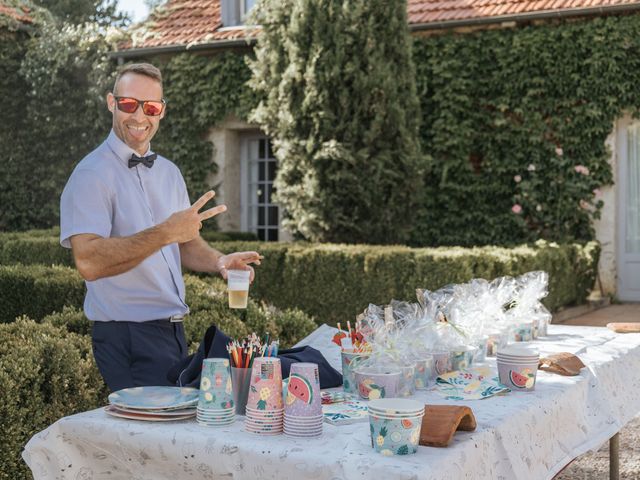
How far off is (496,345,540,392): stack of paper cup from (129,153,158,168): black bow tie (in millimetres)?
1482

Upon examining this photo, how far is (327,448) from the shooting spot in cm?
210

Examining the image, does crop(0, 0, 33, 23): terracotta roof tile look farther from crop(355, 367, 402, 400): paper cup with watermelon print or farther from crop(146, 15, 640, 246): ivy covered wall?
crop(355, 367, 402, 400): paper cup with watermelon print

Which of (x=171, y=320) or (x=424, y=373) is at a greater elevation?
(x=171, y=320)

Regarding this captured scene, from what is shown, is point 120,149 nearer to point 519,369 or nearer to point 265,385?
point 265,385

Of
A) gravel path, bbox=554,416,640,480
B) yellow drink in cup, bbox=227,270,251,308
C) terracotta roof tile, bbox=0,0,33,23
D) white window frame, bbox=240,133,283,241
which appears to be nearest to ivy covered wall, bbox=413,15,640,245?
white window frame, bbox=240,133,283,241

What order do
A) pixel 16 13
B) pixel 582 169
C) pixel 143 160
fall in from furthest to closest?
1. pixel 16 13
2. pixel 582 169
3. pixel 143 160

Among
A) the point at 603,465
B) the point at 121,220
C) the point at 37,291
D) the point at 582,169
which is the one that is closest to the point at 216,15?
the point at 582,169

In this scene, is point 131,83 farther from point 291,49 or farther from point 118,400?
point 291,49

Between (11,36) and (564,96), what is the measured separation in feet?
29.8

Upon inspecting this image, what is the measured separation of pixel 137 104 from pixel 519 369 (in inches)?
65.3

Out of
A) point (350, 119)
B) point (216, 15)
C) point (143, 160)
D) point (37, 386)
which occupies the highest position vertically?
point (216, 15)

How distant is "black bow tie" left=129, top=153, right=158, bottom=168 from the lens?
3006mm

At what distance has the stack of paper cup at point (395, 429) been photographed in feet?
6.71

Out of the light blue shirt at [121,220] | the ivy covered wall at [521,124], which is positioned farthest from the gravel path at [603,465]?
the ivy covered wall at [521,124]
